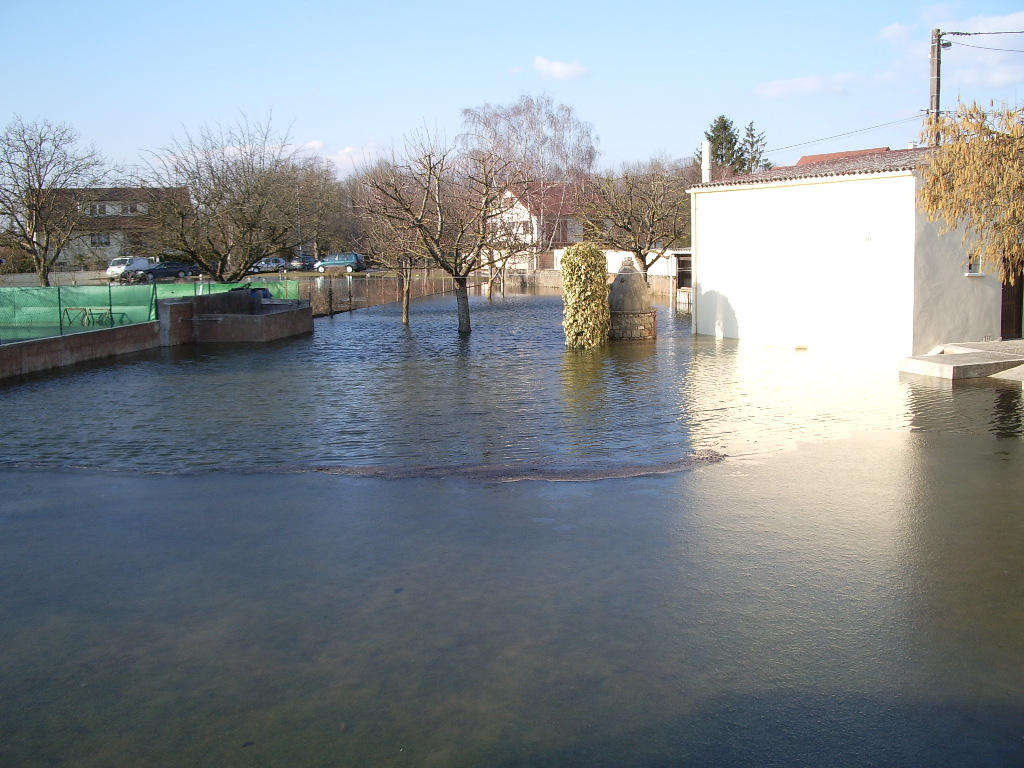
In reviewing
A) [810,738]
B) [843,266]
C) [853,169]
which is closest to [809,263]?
[843,266]

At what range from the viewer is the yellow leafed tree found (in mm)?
15805

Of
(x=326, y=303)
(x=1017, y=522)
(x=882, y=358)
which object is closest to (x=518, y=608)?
(x=1017, y=522)

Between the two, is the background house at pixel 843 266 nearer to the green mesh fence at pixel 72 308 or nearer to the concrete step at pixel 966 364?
the concrete step at pixel 966 364

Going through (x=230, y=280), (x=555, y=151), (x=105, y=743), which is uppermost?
(x=555, y=151)

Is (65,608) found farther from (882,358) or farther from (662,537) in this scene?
(882,358)

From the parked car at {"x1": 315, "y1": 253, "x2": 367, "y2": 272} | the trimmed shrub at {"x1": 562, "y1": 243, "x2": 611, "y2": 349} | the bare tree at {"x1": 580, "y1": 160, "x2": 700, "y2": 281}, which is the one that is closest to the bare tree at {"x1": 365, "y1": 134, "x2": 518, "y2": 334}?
the trimmed shrub at {"x1": 562, "y1": 243, "x2": 611, "y2": 349}

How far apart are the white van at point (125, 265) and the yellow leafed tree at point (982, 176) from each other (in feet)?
153

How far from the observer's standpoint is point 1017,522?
7859 mm

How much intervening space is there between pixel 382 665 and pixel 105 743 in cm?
146

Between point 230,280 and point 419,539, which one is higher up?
point 230,280

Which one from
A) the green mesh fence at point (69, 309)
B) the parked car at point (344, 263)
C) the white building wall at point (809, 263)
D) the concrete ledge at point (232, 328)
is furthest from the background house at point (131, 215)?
the parked car at point (344, 263)

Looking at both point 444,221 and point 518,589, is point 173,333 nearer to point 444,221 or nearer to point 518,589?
point 444,221

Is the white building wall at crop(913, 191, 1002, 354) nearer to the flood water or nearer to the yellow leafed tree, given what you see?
the yellow leafed tree

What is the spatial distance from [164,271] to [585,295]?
38401mm
